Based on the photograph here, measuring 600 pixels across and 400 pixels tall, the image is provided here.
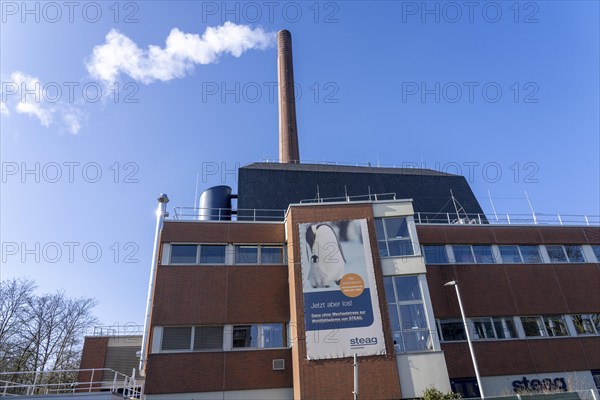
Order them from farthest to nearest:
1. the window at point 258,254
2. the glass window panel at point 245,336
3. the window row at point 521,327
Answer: the window at point 258,254, the window row at point 521,327, the glass window panel at point 245,336

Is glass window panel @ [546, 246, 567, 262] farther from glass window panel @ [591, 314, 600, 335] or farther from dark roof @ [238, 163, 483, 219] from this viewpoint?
dark roof @ [238, 163, 483, 219]

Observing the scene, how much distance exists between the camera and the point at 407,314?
56.2ft

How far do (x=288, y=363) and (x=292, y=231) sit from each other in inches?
237

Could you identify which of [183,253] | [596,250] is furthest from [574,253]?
[183,253]

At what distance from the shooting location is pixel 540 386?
62.8 ft

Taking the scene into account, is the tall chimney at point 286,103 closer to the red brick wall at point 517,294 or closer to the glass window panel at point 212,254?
the glass window panel at point 212,254

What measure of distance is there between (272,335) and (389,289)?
232 inches

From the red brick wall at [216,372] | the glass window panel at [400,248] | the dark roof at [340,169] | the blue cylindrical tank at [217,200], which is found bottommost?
the red brick wall at [216,372]

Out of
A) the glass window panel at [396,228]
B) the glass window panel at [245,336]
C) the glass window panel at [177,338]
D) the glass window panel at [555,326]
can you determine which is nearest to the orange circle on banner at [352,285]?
the glass window panel at [396,228]

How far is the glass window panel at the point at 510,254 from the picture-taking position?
882 inches

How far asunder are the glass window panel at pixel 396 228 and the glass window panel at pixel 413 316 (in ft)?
11.0

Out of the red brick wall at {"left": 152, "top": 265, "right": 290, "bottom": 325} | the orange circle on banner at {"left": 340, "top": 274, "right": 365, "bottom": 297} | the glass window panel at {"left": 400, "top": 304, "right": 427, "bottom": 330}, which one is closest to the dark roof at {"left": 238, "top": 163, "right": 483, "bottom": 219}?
the red brick wall at {"left": 152, "top": 265, "right": 290, "bottom": 325}

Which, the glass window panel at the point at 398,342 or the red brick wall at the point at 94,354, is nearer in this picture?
the glass window panel at the point at 398,342

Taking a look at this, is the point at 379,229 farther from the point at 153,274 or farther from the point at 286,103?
the point at 286,103
